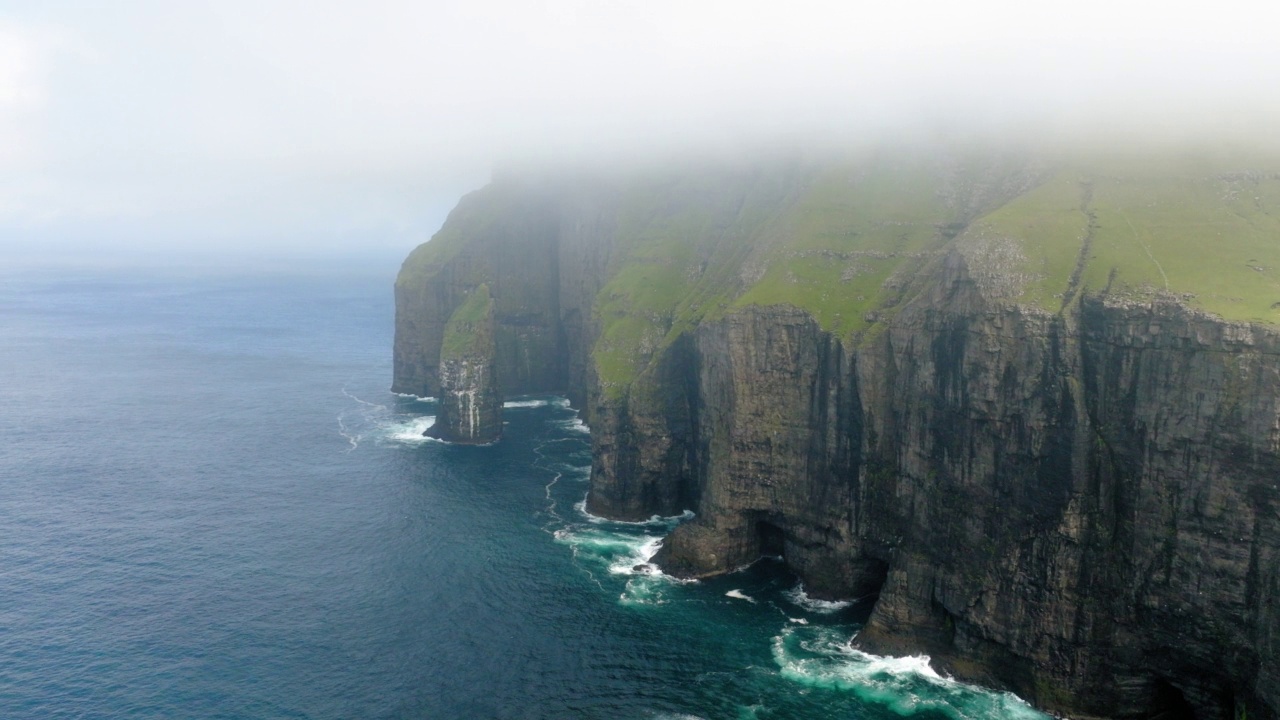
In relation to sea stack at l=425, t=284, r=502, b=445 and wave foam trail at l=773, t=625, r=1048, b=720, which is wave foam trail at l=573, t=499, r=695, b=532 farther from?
sea stack at l=425, t=284, r=502, b=445

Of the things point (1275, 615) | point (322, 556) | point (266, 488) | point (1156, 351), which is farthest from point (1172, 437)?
point (266, 488)

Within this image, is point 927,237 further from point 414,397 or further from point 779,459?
point 414,397

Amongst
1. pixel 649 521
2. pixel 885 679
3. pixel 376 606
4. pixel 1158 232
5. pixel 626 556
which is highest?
pixel 1158 232

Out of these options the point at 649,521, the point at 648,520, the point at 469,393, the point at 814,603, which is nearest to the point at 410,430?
the point at 469,393

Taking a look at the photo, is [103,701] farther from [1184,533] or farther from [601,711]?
[1184,533]

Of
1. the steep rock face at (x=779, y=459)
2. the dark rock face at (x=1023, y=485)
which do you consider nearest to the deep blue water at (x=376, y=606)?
the steep rock face at (x=779, y=459)

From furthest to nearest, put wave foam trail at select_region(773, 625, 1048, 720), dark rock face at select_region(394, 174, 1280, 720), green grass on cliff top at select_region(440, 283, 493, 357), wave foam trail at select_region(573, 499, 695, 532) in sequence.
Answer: green grass on cliff top at select_region(440, 283, 493, 357)
wave foam trail at select_region(573, 499, 695, 532)
wave foam trail at select_region(773, 625, 1048, 720)
dark rock face at select_region(394, 174, 1280, 720)

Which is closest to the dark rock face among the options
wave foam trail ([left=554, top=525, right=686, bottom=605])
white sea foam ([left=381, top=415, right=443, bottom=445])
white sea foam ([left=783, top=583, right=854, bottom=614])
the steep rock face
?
the steep rock face
